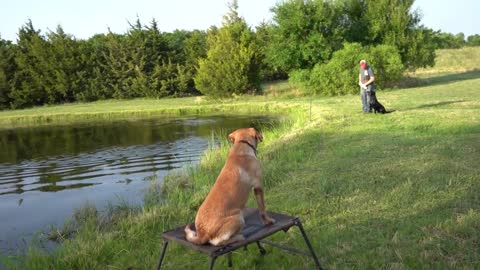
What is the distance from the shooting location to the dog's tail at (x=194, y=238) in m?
3.89

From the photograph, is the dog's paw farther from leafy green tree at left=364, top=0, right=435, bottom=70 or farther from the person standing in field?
leafy green tree at left=364, top=0, right=435, bottom=70

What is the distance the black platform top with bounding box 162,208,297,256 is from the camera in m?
3.76

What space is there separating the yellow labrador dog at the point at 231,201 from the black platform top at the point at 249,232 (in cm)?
6

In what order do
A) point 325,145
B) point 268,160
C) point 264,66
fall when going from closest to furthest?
point 268,160
point 325,145
point 264,66

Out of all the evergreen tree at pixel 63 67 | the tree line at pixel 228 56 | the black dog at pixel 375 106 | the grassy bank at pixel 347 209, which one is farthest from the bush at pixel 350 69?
the evergreen tree at pixel 63 67

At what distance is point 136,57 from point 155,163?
26.3 meters

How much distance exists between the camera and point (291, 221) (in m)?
4.39

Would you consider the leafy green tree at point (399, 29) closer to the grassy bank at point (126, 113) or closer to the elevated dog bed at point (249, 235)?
the grassy bank at point (126, 113)

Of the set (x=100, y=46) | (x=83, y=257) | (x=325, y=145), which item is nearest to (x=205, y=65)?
(x=100, y=46)

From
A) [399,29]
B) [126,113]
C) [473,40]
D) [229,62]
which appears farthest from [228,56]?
[473,40]

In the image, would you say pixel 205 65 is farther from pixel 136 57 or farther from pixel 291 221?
pixel 291 221

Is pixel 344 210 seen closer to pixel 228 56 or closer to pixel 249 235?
pixel 249 235

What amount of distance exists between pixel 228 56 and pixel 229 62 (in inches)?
18.6

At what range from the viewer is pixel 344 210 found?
610cm
